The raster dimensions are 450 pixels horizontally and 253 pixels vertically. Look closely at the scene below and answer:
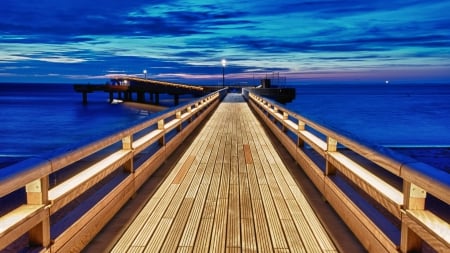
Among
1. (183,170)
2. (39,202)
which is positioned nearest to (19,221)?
(39,202)

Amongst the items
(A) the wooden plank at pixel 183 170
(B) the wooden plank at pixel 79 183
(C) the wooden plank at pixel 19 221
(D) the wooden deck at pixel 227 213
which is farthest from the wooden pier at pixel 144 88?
(C) the wooden plank at pixel 19 221

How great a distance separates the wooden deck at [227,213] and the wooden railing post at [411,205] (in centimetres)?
110

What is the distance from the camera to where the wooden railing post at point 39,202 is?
2.95 m

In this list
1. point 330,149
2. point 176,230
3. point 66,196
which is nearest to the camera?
point 66,196

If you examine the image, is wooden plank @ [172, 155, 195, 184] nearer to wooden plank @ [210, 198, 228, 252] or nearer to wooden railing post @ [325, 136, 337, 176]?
wooden plank @ [210, 198, 228, 252]

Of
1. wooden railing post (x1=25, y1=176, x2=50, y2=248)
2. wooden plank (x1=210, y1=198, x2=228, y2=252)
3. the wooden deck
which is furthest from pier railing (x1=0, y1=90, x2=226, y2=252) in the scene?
wooden plank (x1=210, y1=198, x2=228, y2=252)

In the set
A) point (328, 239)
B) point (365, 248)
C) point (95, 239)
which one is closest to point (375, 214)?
point (365, 248)

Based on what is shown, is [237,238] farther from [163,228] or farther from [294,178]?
[294,178]

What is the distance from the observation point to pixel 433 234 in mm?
2488

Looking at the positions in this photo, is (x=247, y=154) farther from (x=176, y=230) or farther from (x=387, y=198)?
(x=387, y=198)

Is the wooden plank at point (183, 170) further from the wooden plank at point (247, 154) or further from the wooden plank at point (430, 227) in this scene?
the wooden plank at point (430, 227)

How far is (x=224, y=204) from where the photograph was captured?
547cm

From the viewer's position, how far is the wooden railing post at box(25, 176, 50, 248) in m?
2.95

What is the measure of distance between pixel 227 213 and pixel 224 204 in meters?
0.39
